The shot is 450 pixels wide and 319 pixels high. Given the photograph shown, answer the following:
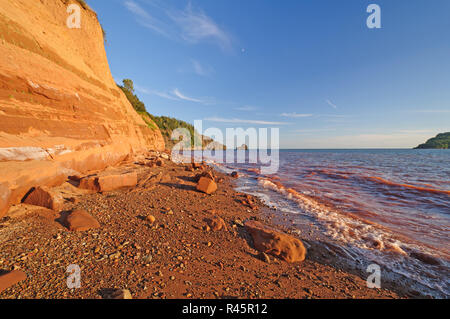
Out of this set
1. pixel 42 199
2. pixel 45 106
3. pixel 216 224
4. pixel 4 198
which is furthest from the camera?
pixel 45 106

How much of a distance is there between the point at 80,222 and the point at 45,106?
591cm

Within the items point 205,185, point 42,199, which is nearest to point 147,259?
point 42,199

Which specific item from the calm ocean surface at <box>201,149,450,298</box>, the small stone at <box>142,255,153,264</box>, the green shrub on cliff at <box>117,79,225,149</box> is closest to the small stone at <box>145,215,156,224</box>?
the small stone at <box>142,255,153,264</box>

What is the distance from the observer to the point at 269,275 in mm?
2959

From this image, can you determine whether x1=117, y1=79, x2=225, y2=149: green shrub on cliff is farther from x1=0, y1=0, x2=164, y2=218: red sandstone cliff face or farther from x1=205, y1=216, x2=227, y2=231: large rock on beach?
x1=205, y1=216, x2=227, y2=231: large rock on beach

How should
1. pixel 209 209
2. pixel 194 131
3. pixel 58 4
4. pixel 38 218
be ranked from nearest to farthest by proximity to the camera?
pixel 38 218 < pixel 209 209 < pixel 58 4 < pixel 194 131

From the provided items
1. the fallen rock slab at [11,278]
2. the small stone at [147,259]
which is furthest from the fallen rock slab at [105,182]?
the small stone at [147,259]

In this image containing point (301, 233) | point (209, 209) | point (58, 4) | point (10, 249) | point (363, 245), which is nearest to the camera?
point (10, 249)

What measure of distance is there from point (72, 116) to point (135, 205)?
6121mm

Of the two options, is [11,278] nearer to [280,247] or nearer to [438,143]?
[280,247]

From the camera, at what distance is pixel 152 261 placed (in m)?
2.85

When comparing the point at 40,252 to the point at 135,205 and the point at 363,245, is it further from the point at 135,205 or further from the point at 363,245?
the point at 363,245

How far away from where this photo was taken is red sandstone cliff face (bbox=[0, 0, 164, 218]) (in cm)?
449
